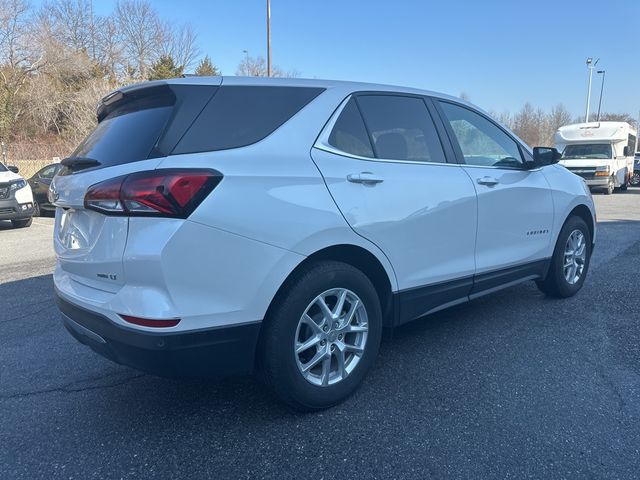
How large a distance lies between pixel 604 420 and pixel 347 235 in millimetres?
1714

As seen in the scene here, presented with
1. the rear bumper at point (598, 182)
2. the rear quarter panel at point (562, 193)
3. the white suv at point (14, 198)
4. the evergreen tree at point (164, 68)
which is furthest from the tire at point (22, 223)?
the evergreen tree at point (164, 68)

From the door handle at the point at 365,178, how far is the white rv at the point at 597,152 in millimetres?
19116

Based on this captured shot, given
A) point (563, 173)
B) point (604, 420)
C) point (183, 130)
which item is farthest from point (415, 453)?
point (563, 173)

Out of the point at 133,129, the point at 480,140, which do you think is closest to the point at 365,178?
the point at 133,129

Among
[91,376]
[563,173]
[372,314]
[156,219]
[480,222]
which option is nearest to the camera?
[156,219]

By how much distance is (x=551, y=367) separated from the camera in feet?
11.1

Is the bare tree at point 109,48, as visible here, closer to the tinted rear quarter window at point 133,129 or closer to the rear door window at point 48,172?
the rear door window at point 48,172

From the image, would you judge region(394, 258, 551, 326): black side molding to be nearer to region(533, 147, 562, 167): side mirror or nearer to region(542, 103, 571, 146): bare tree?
region(533, 147, 562, 167): side mirror

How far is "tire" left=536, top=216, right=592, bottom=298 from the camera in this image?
4.65 metres

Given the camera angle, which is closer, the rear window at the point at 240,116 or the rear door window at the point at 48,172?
the rear window at the point at 240,116

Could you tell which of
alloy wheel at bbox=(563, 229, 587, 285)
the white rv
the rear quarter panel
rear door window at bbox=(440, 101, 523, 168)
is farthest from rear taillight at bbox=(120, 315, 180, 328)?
the white rv

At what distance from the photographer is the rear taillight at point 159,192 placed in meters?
2.22

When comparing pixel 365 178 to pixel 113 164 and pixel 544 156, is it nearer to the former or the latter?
pixel 113 164

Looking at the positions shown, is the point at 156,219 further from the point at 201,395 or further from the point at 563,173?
the point at 563,173
